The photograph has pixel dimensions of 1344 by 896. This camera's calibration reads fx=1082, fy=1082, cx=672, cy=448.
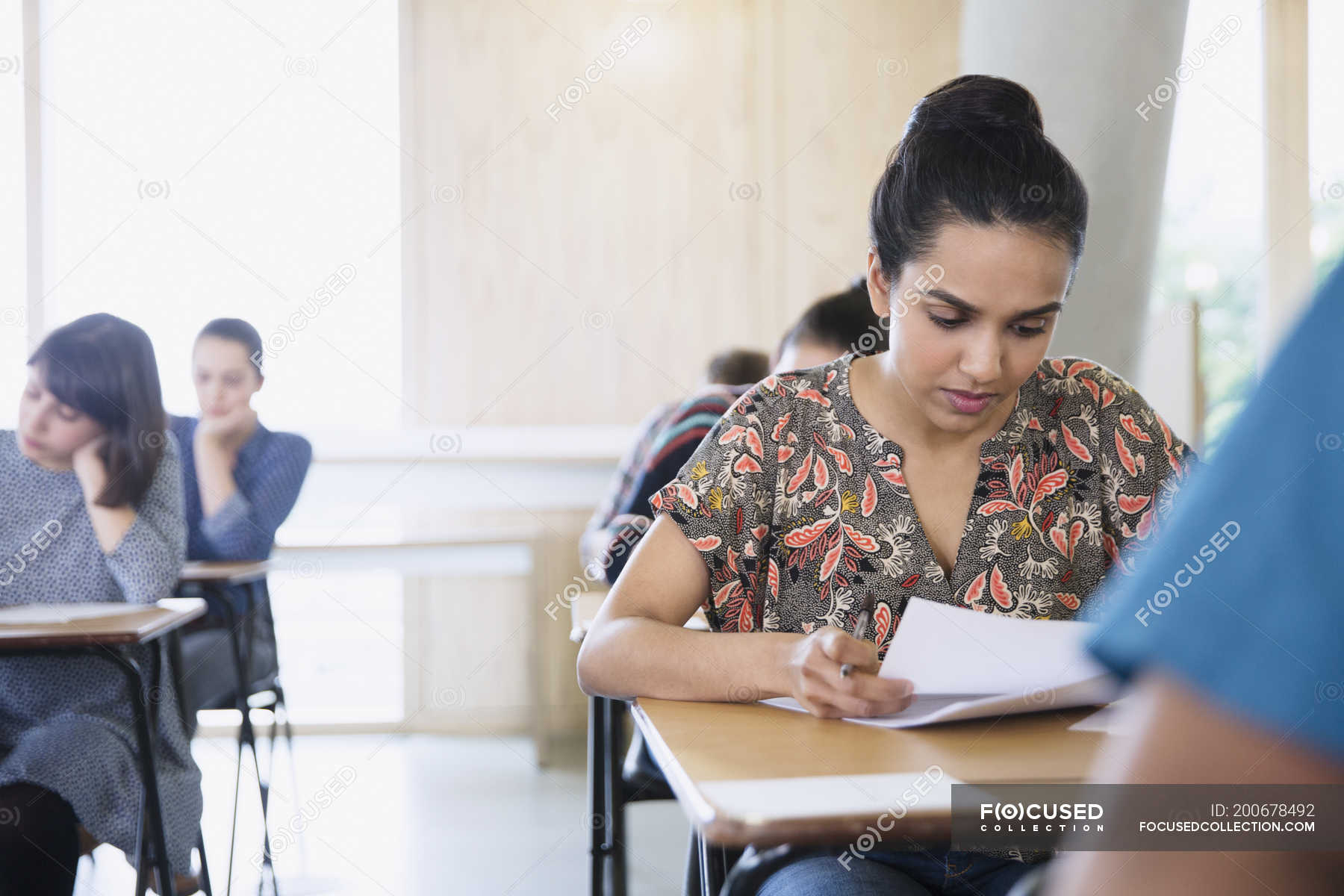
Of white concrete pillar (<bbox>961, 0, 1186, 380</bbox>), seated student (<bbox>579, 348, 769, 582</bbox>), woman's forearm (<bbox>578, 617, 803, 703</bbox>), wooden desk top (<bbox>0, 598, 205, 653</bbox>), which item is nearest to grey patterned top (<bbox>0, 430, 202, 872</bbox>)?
wooden desk top (<bbox>0, 598, 205, 653</bbox>)

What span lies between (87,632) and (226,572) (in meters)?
0.95

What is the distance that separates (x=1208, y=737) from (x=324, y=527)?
4.10 metres

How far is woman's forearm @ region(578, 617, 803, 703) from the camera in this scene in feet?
3.48

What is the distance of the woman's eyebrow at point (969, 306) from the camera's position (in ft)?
3.84

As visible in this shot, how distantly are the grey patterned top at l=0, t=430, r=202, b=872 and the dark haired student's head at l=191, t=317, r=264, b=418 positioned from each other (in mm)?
→ 939

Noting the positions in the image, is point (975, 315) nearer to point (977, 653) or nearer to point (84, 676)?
point (977, 653)

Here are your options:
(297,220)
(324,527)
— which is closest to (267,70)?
(297,220)

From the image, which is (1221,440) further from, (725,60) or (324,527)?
(725,60)

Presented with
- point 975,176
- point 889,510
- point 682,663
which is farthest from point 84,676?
point 975,176

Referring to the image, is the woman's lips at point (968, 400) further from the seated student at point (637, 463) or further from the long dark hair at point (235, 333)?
the long dark hair at point (235, 333)

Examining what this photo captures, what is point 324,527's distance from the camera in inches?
161

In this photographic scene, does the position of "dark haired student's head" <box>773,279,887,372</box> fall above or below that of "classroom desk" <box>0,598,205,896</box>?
above

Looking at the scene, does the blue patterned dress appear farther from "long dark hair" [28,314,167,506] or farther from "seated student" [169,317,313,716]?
"long dark hair" [28,314,167,506]

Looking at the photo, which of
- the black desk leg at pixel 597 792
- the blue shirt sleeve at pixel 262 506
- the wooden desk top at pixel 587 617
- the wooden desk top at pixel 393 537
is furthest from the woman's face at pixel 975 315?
the wooden desk top at pixel 393 537
